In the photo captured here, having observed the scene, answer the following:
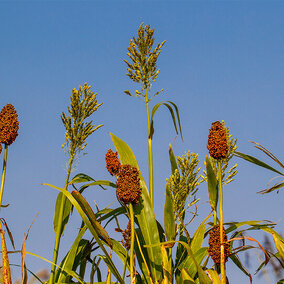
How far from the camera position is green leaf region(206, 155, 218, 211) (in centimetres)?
321

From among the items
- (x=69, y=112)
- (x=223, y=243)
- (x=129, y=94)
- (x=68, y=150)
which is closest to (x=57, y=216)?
(x=68, y=150)

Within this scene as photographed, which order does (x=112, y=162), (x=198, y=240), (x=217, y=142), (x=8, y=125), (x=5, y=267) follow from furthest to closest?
(x=198, y=240), (x=112, y=162), (x=8, y=125), (x=217, y=142), (x=5, y=267)

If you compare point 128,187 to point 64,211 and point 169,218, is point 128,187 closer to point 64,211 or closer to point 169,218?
point 169,218

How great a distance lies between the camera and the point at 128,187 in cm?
275

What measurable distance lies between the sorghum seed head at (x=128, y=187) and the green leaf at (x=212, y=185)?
0.64 metres

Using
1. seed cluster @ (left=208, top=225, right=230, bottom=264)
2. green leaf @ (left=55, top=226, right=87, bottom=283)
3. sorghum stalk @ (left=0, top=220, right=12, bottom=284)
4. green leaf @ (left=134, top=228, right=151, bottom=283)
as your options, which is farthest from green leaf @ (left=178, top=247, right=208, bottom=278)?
sorghum stalk @ (left=0, top=220, right=12, bottom=284)

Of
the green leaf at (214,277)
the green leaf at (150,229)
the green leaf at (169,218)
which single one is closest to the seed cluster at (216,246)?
the green leaf at (214,277)

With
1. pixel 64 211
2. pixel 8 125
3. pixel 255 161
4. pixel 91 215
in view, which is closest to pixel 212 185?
pixel 255 161

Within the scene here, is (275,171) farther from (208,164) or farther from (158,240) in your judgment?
(158,240)

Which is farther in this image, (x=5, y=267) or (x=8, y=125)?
(x=8, y=125)

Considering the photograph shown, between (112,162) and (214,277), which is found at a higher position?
(112,162)

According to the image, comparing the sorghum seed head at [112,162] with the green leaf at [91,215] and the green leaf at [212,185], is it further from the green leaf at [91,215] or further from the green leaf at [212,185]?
the green leaf at [212,185]

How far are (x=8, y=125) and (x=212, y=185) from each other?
4.47 feet

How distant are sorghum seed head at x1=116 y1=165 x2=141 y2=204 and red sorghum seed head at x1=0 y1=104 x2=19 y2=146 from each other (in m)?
0.67
